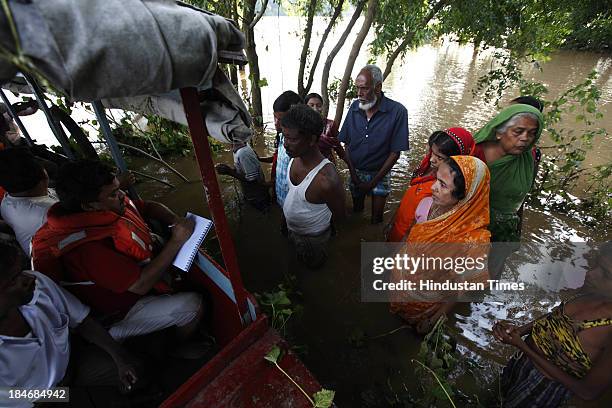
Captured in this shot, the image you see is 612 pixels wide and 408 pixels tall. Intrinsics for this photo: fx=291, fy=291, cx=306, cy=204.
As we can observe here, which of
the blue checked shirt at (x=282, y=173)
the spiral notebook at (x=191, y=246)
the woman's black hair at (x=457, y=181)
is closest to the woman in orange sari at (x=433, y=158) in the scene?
the woman's black hair at (x=457, y=181)

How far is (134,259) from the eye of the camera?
1807mm

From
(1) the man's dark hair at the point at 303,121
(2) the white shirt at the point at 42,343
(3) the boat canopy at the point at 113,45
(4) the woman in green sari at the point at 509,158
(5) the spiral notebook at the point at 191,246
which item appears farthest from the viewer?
(4) the woman in green sari at the point at 509,158

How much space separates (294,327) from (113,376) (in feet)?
→ 5.08

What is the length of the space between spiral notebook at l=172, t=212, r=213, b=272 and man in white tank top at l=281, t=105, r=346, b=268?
2.93 ft

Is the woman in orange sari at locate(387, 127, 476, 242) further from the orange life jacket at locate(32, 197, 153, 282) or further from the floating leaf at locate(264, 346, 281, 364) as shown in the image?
the orange life jacket at locate(32, 197, 153, 282)

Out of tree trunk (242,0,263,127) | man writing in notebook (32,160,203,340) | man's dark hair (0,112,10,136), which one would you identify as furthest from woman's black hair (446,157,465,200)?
man's dark hair (0,112,10,136)

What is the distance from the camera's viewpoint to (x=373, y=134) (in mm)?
3439

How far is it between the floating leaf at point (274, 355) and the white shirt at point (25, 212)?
1.83 metres

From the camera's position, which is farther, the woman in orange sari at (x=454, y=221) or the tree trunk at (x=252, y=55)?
the tree trunk at (x=252, y=55)

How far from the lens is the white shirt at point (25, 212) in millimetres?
2025

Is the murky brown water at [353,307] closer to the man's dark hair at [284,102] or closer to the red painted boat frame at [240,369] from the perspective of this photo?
the red painted boat frame at [240,369]

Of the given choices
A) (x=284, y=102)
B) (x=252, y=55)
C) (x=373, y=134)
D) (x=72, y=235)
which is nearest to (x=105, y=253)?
(x=72, y=235)

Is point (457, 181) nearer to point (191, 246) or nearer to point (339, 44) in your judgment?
point (191, 246)

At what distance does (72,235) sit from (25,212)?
80 cm
